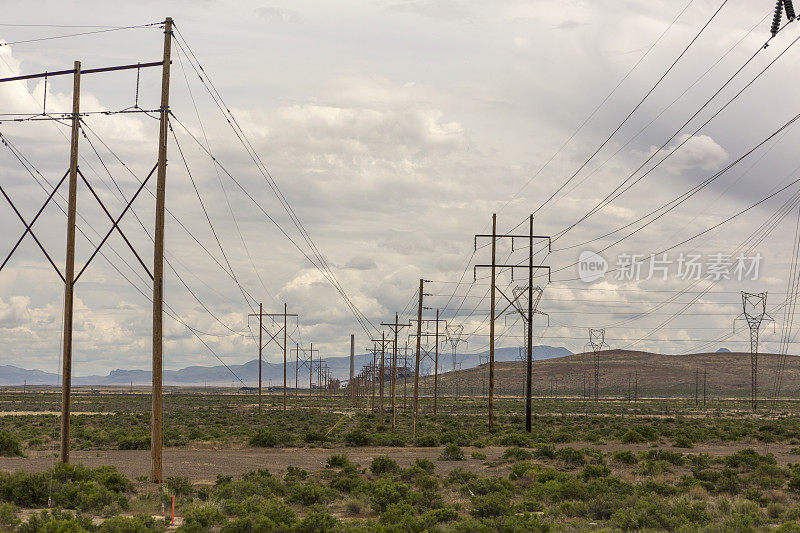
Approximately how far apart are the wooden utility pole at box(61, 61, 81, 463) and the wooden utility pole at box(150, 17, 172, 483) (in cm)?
334

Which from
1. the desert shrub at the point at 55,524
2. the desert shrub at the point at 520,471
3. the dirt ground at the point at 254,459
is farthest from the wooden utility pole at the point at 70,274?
the desert shrub at the point at 520,471

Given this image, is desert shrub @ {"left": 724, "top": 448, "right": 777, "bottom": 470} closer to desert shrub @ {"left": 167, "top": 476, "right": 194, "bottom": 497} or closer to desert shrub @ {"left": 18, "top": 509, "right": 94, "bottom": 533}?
desert shrub @ {"left": 167, "top": 476, "right": 194, "bottom": 497}

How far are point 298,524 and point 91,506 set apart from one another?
732 cm

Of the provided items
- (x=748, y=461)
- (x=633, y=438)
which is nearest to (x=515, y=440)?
(x=633, y=438)

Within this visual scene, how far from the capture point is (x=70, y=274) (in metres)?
28.3

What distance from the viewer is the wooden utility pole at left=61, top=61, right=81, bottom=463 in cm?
2789

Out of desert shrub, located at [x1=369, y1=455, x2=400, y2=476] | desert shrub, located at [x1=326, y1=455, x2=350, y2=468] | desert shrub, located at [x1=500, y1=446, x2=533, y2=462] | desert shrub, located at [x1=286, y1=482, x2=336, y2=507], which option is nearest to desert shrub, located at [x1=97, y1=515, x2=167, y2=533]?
desert shrub, located at [x1=286, y1=482, x2=336, y2=507]

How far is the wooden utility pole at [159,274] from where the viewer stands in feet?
86.5

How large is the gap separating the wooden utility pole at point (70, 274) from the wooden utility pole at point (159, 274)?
3.34 m

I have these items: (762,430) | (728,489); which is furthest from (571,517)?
(762,430)

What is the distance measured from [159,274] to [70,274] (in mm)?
3679

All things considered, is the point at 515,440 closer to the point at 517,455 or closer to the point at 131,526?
the point at 517,455

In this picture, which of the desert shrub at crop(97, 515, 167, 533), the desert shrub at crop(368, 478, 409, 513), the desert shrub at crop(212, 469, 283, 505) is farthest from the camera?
the desert shrub at crop(212, 469, 283, 505)

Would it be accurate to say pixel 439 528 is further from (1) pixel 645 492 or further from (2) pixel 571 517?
(1) pixel 645 492
